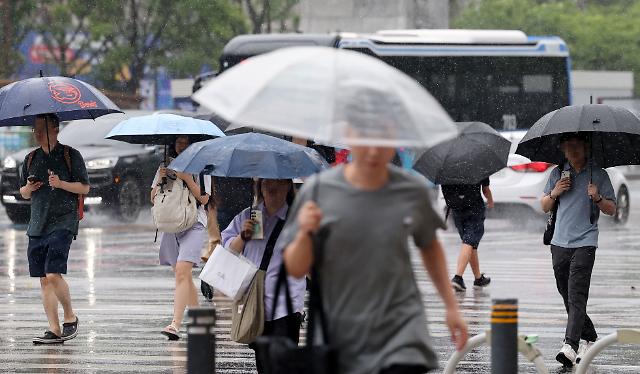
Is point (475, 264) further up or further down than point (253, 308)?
further down

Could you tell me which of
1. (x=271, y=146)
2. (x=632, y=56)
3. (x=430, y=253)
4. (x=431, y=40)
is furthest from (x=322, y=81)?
(x=632, y=56)

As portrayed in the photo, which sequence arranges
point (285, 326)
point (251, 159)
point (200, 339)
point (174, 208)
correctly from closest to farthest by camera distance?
point (200, 339) < point (285, 326) < point (251, 159) < point (174, 208)

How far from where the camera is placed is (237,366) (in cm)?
1009

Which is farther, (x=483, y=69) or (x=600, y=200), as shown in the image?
(x=483, y=69)

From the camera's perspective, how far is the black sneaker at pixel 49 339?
11.2 metres

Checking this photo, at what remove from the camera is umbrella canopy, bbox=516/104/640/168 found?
10266 mm

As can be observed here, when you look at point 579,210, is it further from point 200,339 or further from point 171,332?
point 200,339

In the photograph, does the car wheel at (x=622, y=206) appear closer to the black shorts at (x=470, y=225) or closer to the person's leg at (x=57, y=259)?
the black shorts at (x=470, y=225)

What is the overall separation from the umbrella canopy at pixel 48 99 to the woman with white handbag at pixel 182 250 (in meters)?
0.72

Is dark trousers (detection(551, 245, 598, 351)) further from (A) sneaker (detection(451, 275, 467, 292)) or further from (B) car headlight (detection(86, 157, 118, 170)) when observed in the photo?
(B) car headlight (detection(86, 157, 118, 170))

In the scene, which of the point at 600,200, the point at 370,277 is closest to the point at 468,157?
the point at 600,200

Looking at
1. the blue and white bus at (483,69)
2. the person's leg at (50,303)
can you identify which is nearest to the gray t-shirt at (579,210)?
the person's leg at (50,303)

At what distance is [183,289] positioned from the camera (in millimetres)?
11492

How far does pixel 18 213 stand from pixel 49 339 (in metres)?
15.3
